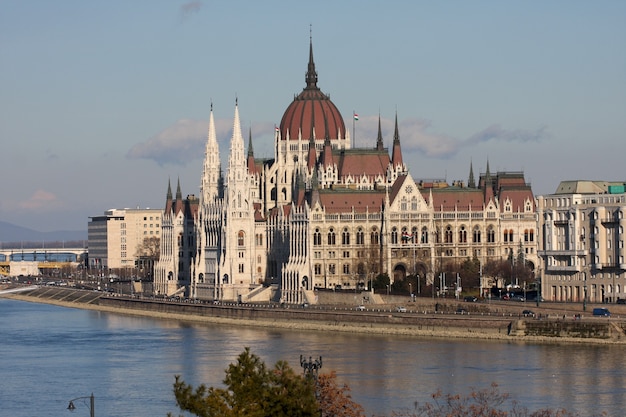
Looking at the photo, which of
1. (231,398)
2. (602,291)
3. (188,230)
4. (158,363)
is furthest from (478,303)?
(231,398)

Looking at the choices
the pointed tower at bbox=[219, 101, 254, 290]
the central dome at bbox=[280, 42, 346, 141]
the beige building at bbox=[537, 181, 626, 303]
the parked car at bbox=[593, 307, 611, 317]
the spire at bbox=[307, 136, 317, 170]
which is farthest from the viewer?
the central dome at bbox=[280, 42, 346, 141]

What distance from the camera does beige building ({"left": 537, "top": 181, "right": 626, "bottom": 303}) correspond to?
127875mm

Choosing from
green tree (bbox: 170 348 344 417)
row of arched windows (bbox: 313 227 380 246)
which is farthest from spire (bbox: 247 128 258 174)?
green tree (bbox: 170 348 344 417)

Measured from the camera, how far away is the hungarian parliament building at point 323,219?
16250 cm

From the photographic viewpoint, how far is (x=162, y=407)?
8844 centimetres

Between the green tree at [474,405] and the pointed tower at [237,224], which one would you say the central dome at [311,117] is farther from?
the green tree at [474,405]

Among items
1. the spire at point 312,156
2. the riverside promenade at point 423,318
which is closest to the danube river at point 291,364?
the riverside promenade at point 423,318

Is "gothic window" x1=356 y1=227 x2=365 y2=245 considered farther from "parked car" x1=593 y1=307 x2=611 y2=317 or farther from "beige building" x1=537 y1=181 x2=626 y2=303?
"parked car" x1=593 y1=307 x2=611 y2=317

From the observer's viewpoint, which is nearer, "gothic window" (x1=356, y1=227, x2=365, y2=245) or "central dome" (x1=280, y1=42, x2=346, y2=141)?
"gothic window" (x1=356, y1=227, x2=365, y2=245)

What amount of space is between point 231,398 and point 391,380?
1518 inches

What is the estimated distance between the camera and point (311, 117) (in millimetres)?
180000

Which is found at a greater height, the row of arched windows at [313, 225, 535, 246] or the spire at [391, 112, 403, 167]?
the spire at [391, 112, 403, 167]

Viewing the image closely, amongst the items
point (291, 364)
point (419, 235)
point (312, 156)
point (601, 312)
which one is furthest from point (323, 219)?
point (291, 364)

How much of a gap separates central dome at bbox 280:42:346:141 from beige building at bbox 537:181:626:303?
4868 centimetres
